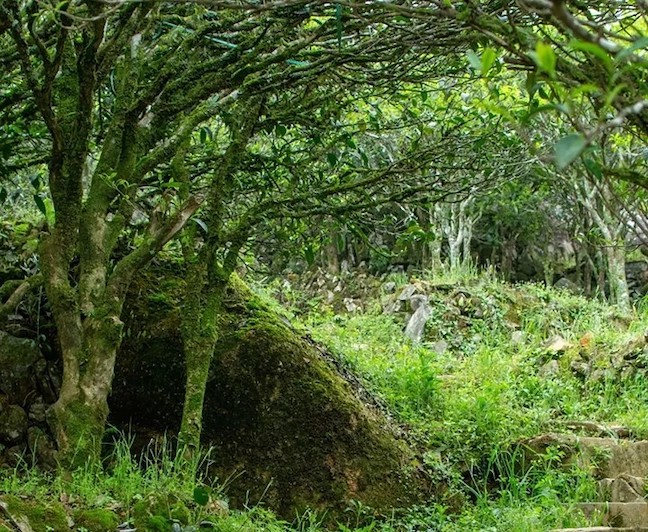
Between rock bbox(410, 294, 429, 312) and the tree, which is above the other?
the tree

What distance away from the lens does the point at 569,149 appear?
0.88 m

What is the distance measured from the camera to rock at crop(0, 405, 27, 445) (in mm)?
3752

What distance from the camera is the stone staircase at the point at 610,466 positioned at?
13.4ft

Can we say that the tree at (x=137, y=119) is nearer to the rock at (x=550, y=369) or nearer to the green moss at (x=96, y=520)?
the green moss at (x=96, y=520)

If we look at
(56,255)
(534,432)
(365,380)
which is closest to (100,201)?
(56,255)

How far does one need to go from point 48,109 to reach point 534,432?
422cm

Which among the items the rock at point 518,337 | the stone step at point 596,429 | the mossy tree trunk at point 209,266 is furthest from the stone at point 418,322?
the mossy tree trunk at point 209,266

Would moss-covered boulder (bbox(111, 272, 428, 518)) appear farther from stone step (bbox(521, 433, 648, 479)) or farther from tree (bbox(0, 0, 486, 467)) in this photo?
stone step (bbox(521, 433, 648, 479))

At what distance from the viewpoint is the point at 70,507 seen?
2.82 meters

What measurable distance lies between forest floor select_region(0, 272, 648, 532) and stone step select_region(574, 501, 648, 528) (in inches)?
0.9

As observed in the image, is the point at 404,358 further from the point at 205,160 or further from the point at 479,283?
the point at 479,283

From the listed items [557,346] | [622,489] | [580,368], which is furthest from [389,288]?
[622,489]

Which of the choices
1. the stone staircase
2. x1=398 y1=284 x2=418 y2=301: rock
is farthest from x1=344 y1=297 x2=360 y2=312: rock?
the stone staircase

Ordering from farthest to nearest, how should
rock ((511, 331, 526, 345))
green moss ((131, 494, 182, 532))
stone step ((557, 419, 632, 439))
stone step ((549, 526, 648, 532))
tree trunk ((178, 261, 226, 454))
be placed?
1. rock ((511, 331, 526, 345))
2. stone step ((557, 419, 632, 439))
3. stone step ((549, 526, 648, 532))
4. tree trunk ((178, 261, 226, 454))
5. green moss ((131, 494, 182, 532))
